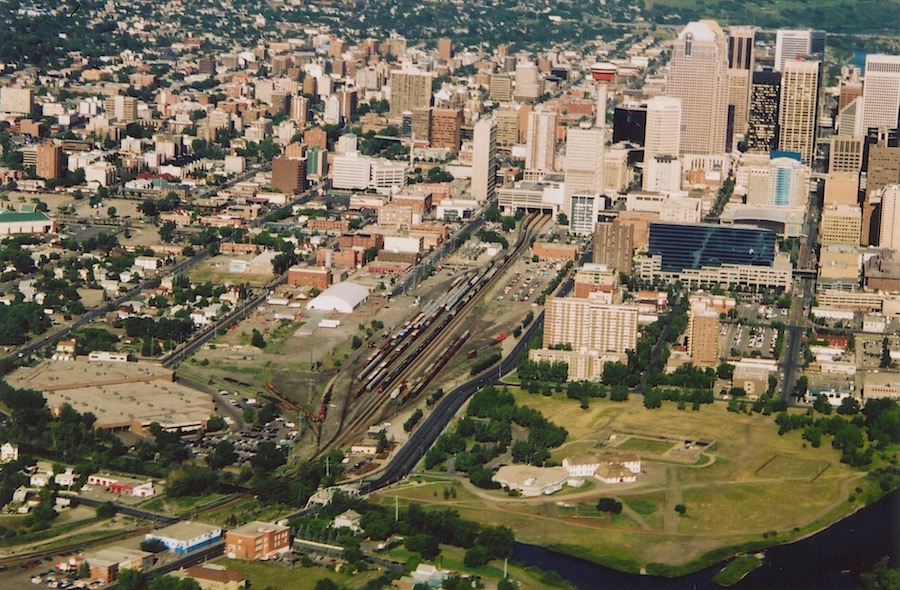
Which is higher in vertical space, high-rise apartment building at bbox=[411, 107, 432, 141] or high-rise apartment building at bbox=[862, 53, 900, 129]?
high-rise apartment building at bbox=[862, 53, 900, 129]

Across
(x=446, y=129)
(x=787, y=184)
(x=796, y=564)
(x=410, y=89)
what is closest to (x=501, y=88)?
(x=410, y=89)

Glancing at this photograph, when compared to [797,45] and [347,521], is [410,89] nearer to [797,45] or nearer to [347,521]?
[797,45]

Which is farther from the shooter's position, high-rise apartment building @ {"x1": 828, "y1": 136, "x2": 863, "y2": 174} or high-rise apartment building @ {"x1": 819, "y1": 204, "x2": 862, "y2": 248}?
high-rise apartment building @ {"x1": 828, "y1": 136, "x2": 863, "y2": 174}

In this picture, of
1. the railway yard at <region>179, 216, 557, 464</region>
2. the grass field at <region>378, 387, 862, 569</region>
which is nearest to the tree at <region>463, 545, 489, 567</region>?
the grass field at <region>378, 387, 862, 569</region>

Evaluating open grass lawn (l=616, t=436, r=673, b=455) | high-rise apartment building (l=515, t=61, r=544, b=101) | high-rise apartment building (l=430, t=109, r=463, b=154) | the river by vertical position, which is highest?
high-rise apartment building (l=515, t=61, r=544, b=101)

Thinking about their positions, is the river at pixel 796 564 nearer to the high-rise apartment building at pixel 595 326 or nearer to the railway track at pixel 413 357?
the railway track at pixel 413 357

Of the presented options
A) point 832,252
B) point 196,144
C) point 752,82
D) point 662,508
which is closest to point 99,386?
point 662,508

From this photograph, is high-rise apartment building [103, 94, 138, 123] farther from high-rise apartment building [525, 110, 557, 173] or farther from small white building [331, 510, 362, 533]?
small white building [331, 510, 362, 533]
